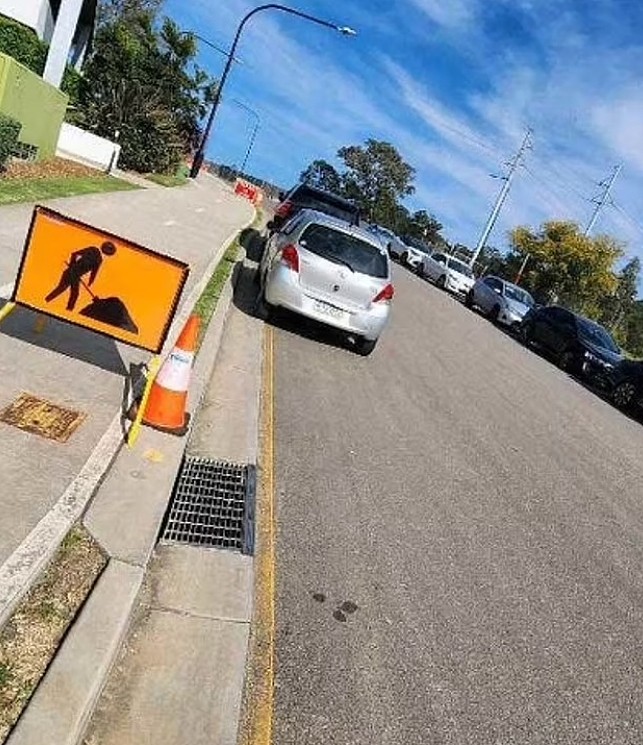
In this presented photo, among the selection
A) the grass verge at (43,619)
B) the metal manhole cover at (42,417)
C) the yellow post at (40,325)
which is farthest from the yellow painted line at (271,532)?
the yellow post at (40,325)

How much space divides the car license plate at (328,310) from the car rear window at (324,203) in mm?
7890

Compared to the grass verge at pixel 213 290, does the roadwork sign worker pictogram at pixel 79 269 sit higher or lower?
higher

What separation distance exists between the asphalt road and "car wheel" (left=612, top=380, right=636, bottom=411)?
6849 millimetres

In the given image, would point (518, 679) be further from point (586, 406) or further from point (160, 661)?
point (586, 406)

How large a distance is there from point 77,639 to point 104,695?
262 millimetres

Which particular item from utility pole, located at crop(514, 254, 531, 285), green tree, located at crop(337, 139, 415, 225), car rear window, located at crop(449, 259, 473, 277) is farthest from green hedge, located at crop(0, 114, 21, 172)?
green tree, located at crop(337, 139, 415, 225)

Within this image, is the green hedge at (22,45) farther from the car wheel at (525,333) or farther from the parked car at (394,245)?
the parked car at (394,245)

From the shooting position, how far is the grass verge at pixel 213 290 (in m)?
9.52

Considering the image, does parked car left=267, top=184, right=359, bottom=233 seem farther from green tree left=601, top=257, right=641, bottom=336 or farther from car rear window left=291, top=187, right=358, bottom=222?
green tree left=601, top=257, right=641, bottom=336

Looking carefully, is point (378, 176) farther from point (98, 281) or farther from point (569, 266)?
point (98, 281)

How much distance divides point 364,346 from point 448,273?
2236cm

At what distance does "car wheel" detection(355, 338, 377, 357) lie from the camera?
35.6 ft

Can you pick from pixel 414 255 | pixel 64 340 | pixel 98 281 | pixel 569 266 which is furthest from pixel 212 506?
pixel 569 266

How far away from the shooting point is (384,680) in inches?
153
